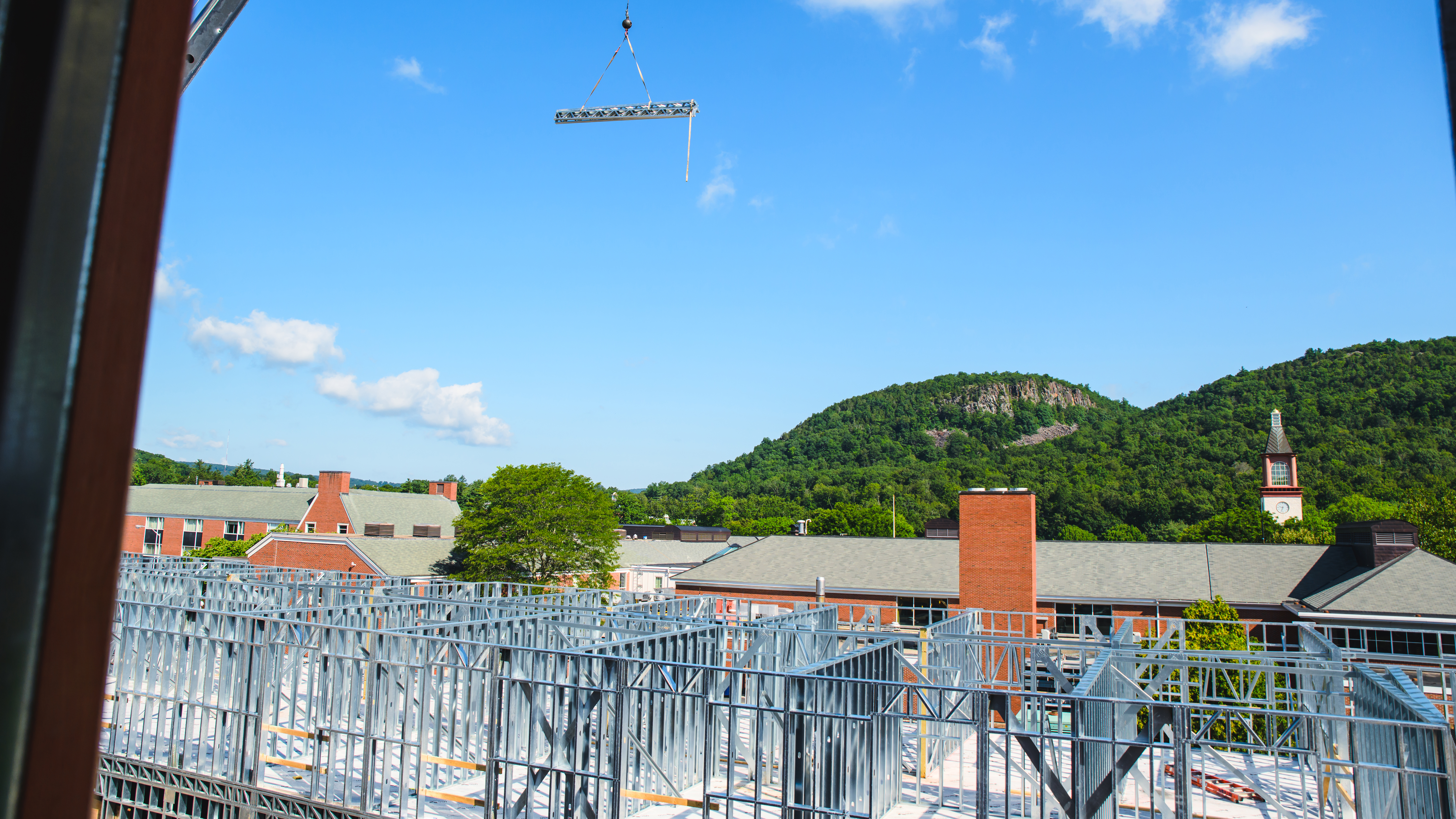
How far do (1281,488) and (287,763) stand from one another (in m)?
85.3

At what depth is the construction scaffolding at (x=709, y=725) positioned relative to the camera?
458 inches

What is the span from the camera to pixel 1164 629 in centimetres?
3778

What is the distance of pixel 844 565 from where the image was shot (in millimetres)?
44656

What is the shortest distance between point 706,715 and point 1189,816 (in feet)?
20.1

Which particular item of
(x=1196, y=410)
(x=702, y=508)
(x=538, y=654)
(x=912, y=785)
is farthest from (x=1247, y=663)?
(x=702, y=508)

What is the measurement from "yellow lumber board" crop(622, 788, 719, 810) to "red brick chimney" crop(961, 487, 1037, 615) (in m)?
23.6

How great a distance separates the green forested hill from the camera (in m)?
81.9

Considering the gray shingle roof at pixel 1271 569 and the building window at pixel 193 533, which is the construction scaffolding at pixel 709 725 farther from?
the building window at pixel 193 533

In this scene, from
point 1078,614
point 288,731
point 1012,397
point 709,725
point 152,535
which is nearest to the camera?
point 709,725

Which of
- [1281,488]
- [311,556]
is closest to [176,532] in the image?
[311,556]

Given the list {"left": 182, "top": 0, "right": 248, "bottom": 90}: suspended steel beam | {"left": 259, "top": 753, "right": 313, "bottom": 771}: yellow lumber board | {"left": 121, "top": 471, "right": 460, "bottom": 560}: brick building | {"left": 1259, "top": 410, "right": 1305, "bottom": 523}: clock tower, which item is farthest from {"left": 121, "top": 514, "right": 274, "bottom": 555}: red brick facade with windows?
{"left": 1259, "top": 410, "right": 1305, "bottom": 523}: clock tower

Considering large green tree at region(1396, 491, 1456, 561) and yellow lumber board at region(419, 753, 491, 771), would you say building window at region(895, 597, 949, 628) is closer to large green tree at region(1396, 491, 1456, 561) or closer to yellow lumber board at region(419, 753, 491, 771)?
yellow lumber board at region(419, 753, 491, 771)

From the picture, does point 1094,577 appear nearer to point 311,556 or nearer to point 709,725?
point 709,725

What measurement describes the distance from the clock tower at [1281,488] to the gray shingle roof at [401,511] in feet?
232
